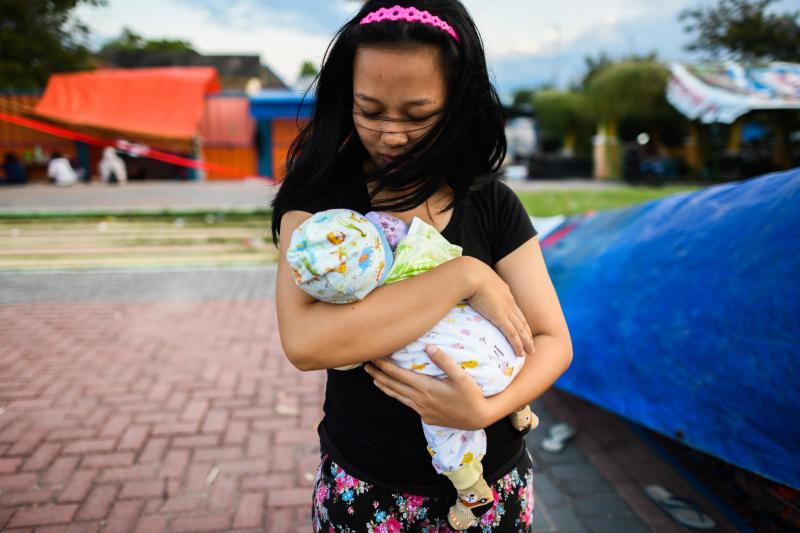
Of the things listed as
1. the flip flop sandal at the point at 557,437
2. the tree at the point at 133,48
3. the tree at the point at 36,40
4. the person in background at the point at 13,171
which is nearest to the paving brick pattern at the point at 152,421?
the flip flop sandal at the point at 557,437

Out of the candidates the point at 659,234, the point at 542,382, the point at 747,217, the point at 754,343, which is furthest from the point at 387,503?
the point at 659,234

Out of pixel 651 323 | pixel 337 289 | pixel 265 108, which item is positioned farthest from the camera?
pixel 265 108

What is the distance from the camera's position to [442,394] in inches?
41.1

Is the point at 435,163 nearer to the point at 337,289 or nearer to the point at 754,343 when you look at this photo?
the point at 337,289

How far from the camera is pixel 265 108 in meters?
19.2

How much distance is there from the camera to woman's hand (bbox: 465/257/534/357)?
1092 millimetres

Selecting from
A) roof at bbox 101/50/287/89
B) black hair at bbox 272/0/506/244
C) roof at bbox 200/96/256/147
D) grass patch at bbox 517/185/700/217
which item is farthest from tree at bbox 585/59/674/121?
roof at bbox 101/50/287/89

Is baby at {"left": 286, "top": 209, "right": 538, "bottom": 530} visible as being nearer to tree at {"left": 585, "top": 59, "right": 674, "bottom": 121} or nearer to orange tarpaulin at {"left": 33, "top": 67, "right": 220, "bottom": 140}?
orange tarpaulin at {"left": 33, "top": 67, "right": 220, "bottom": 140}

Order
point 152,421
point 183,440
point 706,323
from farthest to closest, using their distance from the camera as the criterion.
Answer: point 152,421 < point 183,440 < point 706,323

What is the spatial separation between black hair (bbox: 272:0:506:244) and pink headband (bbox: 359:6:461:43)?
0.5 inches

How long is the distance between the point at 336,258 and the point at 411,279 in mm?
167

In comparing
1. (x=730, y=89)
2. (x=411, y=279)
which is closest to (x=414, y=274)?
(x=411, y=279)

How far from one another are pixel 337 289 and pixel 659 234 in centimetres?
219

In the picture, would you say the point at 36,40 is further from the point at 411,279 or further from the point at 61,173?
the point at 411,279
